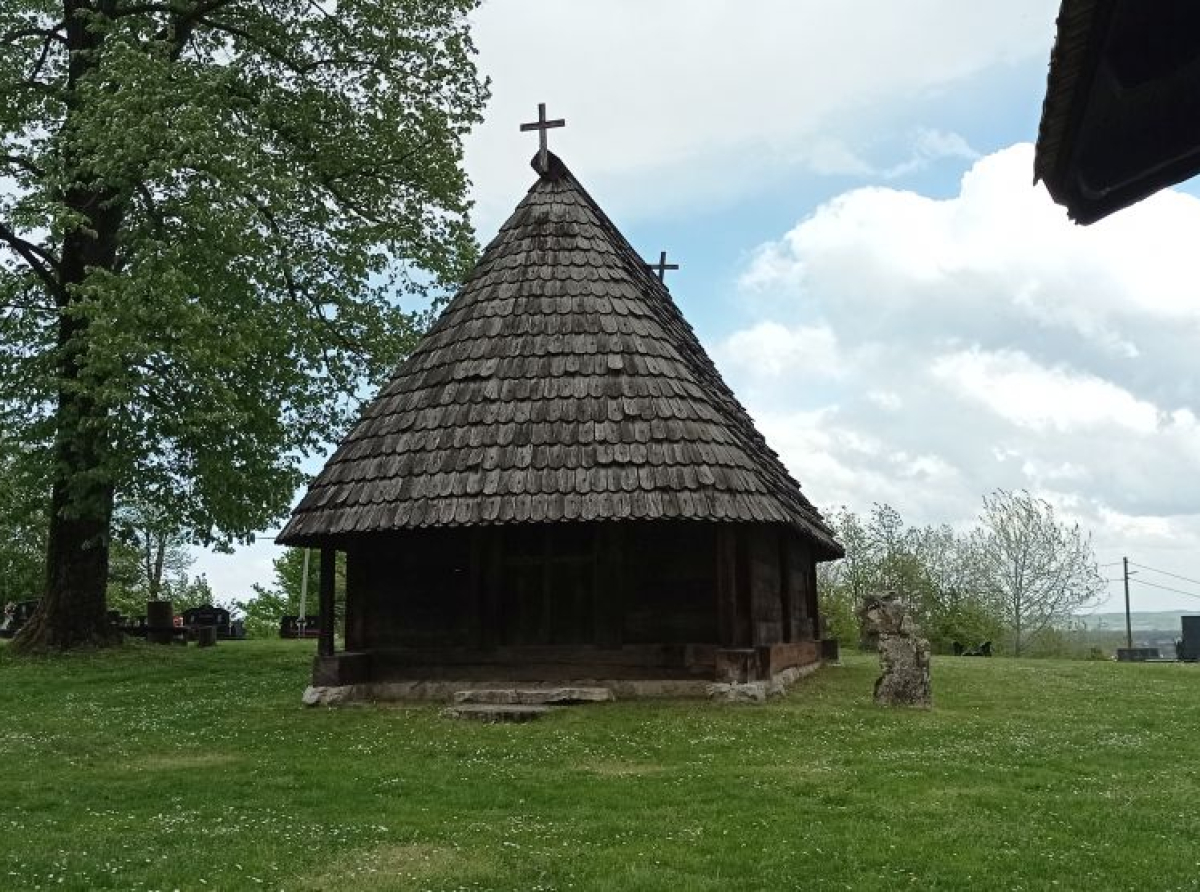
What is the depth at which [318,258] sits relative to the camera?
880 inches

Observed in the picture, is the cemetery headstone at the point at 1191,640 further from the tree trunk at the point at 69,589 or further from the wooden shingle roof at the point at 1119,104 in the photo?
the wooden shingle roof at the point at 1119,104

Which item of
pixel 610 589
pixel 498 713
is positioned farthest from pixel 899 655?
pixel 498 713

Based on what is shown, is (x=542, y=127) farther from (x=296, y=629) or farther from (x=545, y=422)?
(x=296, y=629)

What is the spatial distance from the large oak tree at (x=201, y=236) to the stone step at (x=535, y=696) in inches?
276

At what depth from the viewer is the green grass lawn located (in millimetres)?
6645

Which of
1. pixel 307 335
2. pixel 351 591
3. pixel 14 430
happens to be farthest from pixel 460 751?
pixel 14 430

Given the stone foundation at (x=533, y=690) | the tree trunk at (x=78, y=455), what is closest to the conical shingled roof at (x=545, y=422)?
the stone foundation at (x=533, y=690)

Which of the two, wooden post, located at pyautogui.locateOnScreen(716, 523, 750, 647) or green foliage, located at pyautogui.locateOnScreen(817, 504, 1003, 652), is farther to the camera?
green foliage, located at pyautogui.locateOnScreen(817, 504, 1003, 652)

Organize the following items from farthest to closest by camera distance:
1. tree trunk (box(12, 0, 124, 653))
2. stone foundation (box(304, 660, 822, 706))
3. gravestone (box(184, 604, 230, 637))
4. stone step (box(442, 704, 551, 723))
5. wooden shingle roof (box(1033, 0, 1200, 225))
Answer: gravestone (box(184, 604, 230, 637)) → tree trunk (box(12, 0, 124, 653)) → stone foundation (box(304, 660, 822, 706)) → stone step (box(442, 704, 551, 723)) → wooden shingle roof (box(1033, 0, 1200, 225))

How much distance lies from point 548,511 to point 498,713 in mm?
2406

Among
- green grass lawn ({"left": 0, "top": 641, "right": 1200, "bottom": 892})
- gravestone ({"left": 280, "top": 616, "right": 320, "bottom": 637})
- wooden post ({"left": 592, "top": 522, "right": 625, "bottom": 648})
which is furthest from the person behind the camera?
gravestone ({"left": 280, "top": 616, "right": 320, "bottom": 637})

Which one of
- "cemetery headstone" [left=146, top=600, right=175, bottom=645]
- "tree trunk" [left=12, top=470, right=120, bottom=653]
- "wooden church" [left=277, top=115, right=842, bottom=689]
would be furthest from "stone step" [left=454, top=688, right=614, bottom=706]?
"cemetery headstone" [left=146, top=600, right=175, bottom=645]

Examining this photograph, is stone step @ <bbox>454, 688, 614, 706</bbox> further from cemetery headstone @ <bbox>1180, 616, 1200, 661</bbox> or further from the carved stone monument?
cemetery headstone @ <bbox>1180, 616, 1200, 661</bbox>

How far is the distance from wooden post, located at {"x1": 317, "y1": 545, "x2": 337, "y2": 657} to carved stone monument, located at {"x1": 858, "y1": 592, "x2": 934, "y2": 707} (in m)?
7.05
